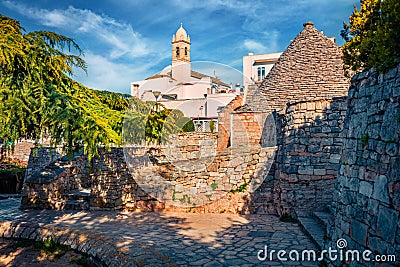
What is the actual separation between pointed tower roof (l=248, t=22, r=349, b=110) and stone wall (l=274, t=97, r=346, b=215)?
3.54 m

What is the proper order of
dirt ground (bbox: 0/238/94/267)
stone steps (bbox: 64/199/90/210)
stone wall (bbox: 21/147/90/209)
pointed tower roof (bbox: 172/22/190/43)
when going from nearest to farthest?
dirt ground (bbox: 0/238/94/267)
stone steps (bbox: 64/199/90/210)
stone wall (bbox: 21/147/90/209)
pointed tower roof (bbox: 172/22/190/43)

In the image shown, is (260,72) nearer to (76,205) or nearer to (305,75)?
(305,75)

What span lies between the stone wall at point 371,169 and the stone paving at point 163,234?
1.45m

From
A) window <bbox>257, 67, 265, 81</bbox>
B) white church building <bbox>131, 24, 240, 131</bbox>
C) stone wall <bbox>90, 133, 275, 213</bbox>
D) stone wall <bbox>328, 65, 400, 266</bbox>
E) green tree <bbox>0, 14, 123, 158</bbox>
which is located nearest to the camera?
stone wall <bbox>328, 65, 400, 266</bbox>

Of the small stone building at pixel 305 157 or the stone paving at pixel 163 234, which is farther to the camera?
the small stone building at pixel 305 157

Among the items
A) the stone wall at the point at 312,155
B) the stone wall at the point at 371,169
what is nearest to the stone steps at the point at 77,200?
the stone wall at the point at 312,155

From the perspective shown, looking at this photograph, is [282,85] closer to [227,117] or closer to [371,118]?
[227,117]

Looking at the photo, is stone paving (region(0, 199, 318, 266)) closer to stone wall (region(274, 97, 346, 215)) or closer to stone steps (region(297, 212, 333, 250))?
stone steps (region(297, 212, 333, 250))

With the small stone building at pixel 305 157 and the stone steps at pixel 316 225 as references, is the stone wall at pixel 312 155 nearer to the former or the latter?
the small stone building at pixel 305 157

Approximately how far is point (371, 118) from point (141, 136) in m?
5.77

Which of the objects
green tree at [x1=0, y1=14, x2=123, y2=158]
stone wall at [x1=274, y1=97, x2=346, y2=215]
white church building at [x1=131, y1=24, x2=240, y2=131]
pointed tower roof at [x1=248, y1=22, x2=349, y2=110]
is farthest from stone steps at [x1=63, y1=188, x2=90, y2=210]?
pointed tower roof at [x1=248, y1=22, x2=349, y2=110]

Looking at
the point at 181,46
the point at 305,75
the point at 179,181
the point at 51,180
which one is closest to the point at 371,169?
the point at 179,181

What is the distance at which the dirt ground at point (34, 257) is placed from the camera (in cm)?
628

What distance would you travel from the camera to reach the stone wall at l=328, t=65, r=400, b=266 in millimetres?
3135
